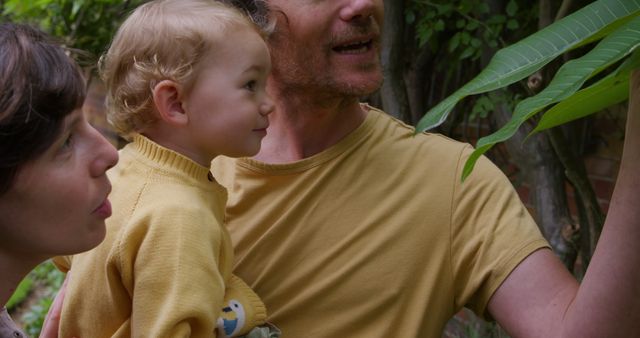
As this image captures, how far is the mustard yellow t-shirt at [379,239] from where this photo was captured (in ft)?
6.67

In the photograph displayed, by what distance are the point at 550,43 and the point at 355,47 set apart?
37.0 inches

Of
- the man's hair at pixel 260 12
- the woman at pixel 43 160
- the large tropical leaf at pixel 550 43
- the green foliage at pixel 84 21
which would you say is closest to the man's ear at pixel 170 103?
the woman at pixel 43 160

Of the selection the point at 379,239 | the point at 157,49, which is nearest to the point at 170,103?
the point at 157,49

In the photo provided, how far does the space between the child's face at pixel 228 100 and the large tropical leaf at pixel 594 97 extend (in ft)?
2.24

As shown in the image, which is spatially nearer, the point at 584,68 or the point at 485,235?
the point at 584,68

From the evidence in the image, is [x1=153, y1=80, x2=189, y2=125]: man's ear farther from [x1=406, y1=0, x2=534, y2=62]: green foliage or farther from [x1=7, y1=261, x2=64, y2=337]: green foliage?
[x1=7, y1=261, x2=64, y2=337]: green foliage

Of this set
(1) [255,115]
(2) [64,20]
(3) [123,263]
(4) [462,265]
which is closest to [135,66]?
(1) [255,115]

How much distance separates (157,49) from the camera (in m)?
1.83

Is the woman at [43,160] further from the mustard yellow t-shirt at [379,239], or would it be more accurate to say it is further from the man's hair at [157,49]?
the mustard yellow t-shirt at [379,239]

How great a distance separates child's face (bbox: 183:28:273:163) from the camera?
1.83 meters

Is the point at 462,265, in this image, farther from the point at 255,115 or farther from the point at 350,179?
the point at 255,115

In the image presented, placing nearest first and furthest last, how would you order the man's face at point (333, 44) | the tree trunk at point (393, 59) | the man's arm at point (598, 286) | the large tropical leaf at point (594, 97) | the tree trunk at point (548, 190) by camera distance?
the large tropical leaf at point (594, 97) → the man's arm at point (598, 286) → the man's face at point (333, 44) → the tree trunk at point (548, 190) → the tree trunk at point (393, 59)

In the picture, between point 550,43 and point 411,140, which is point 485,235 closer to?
point 411,140

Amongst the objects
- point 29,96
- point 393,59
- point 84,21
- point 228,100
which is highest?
point 29,96
